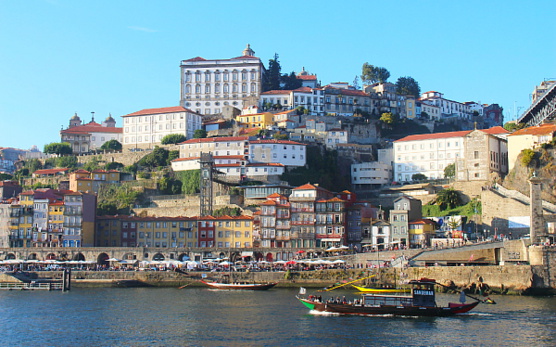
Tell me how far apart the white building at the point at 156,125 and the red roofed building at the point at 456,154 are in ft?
101

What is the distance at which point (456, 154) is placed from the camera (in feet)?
293

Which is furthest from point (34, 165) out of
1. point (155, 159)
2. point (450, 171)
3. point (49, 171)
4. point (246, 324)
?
point (246, 324)

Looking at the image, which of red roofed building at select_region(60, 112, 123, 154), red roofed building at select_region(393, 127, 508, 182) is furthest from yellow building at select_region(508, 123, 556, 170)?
red roofed building at select_region(60, 112, 123, 154)

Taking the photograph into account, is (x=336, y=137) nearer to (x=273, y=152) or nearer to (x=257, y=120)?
(x=273, y=152)

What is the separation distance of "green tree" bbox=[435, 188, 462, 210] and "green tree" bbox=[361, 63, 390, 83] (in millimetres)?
55157

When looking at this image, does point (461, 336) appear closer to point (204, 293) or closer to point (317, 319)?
point (317, 319)

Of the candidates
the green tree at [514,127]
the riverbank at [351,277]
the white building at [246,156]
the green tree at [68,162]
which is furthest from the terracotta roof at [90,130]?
the green tree at [514,127]

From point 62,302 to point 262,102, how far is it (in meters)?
65.0

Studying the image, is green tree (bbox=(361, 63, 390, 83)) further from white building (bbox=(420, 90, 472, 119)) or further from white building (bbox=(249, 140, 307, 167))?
white building (bbox=(249, 140, 307, 167))

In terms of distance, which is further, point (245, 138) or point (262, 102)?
point (262, 102)

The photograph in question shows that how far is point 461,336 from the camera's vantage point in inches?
1506

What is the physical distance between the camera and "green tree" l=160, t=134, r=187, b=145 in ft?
336

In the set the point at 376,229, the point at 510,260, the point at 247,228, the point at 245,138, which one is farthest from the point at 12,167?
the point at 510,260

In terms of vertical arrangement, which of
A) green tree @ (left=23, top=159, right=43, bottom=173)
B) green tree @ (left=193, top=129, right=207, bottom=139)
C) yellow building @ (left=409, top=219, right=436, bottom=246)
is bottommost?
yellow building @ (left=409, top=219, right=436, bottom=246)
